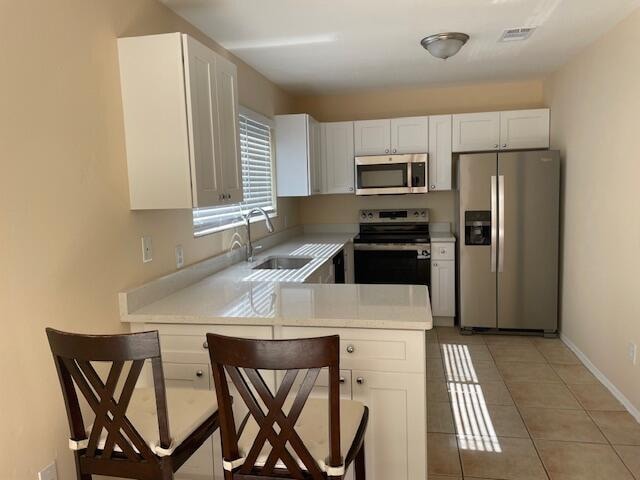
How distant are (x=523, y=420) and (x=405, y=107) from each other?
11.1 feet

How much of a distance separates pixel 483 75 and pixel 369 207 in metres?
1.74

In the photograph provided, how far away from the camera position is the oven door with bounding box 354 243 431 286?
463 cm

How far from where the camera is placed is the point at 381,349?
1.92m

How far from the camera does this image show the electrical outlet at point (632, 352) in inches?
112

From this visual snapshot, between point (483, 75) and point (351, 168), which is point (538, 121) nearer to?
point (483, 75)

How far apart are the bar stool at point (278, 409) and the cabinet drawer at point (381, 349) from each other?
0.45 m

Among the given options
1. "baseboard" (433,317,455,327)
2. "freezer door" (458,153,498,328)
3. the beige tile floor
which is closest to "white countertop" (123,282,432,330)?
the beige tile floor

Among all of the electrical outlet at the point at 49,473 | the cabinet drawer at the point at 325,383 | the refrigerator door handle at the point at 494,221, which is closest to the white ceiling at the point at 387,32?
the refrigerator door handle at the point at 494,221

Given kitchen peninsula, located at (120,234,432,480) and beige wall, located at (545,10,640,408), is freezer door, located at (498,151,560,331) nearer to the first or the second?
beige wall, located at (545,10,640,408)

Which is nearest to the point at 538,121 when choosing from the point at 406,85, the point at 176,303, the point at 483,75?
the point at 483,75

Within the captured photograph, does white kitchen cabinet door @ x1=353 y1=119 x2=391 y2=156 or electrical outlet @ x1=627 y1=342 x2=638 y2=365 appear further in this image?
white kitchen cabinet door @ x1=353 y1=119 x2=391 y2=156

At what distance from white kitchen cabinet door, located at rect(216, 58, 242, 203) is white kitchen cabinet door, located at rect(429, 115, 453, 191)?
2640 mm

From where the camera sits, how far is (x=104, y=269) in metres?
2.03

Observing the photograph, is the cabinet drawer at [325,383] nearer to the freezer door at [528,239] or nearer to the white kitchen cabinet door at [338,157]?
the freezer door at [528,239]
